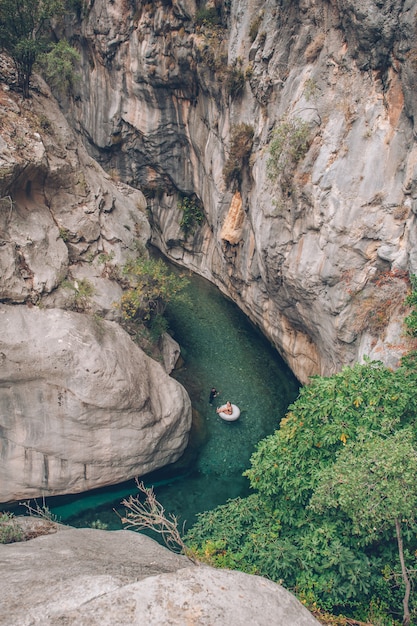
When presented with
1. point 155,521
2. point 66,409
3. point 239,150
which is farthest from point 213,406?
point 239,150

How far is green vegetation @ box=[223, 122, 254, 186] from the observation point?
1709 centimetres

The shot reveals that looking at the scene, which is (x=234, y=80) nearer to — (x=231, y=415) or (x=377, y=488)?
(x=231, y=415)

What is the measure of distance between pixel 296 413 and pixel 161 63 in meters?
19.7

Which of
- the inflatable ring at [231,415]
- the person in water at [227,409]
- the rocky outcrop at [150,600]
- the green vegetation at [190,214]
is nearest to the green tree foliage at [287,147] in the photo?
the person in water at [227,409]

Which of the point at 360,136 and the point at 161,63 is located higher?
the point at 161,63

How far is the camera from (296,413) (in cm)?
1023

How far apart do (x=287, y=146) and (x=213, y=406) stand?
34.4 ft

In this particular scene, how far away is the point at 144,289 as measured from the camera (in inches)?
661

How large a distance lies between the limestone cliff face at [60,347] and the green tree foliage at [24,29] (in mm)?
719

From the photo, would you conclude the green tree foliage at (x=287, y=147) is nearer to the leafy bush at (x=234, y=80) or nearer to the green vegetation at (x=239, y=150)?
the green vegetation at (x=239, y=150)

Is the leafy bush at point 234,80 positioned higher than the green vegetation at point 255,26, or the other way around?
the green vegetation at point 255,26

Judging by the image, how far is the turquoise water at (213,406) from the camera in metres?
14.0

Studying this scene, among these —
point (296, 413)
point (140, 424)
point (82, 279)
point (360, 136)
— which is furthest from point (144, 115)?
point (296, 413)

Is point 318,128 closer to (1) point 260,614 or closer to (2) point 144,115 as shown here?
(1) point 260,614
